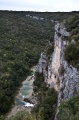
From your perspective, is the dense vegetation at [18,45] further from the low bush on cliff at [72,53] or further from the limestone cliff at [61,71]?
the low bush on cliff at [72,53]

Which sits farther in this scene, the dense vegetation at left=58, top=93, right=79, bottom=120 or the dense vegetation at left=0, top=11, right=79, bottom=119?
the dense vegetation at left=0, top=11, right=79, bottom=119

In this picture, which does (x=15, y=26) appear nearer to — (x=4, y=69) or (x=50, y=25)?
(x=50, y=25)

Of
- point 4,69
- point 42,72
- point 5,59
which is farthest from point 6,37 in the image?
point 42,72

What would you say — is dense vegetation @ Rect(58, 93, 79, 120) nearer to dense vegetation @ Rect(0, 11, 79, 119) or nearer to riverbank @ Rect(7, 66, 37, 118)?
dense vegetation @ Rect(0, 11, 79, 119)

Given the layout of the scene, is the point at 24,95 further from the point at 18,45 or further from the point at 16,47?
the point at 18,45

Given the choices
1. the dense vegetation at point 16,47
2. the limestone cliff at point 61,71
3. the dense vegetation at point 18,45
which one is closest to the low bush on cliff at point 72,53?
the limestone cliff at point 61,71

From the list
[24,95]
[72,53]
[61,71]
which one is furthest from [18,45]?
[72,53]

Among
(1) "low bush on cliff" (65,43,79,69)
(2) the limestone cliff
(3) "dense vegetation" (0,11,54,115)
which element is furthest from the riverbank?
(1) "low bush on cliff" (65,43,79,69)
